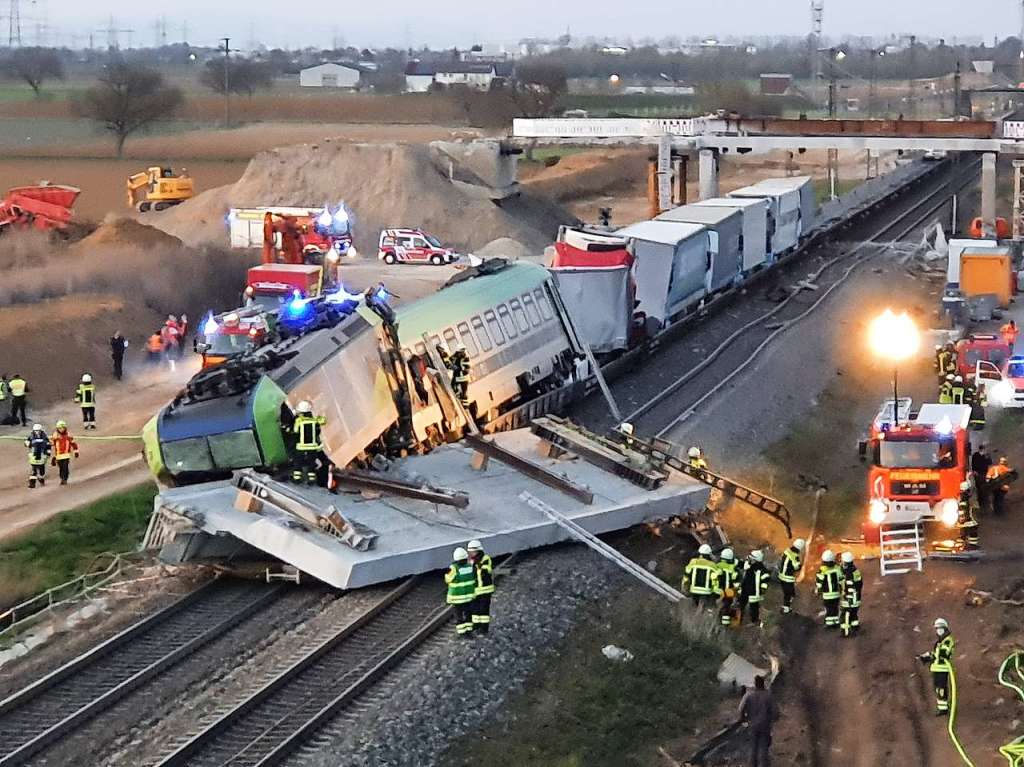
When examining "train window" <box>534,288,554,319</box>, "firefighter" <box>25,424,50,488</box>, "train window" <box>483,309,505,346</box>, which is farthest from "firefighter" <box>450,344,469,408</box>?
"firefighter" <box>25,424,50,488</box>

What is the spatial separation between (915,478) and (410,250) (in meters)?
30.2

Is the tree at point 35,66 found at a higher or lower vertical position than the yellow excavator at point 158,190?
higher

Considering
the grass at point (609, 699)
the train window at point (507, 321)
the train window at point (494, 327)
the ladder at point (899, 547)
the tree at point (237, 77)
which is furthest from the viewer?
the tree at point (237, 77)

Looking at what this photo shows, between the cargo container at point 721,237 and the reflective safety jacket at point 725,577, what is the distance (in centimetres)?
2104

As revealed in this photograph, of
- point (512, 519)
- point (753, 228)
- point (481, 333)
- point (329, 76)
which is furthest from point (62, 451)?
point (329, 76)

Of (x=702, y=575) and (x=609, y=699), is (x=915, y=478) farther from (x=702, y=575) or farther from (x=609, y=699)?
(x=609, y=699)

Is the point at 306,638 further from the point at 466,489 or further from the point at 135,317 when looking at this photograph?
the point at 135,317

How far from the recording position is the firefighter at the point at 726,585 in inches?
730

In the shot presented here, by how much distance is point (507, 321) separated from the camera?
26891mm

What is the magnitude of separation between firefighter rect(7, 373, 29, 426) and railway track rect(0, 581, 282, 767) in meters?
10.8

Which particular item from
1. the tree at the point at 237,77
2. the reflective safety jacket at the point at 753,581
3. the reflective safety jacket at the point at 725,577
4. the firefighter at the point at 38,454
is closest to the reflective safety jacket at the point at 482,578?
the reflective safety jacket at the point at 725,577

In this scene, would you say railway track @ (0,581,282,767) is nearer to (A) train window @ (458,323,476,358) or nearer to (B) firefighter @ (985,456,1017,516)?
(A) train window @ (458,323,476,358)

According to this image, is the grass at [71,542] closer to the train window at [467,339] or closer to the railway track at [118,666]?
the railway track at [118,666]

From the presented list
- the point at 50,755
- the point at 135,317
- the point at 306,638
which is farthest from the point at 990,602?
the point at 135,317
